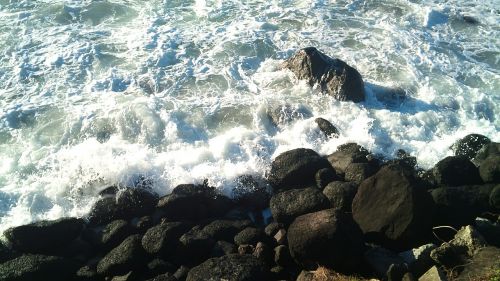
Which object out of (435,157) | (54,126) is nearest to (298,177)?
(435,157)

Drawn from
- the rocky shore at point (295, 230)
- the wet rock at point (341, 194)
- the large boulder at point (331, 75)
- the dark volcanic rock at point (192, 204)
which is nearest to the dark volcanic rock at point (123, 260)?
the rocky shore at point (295, 230)

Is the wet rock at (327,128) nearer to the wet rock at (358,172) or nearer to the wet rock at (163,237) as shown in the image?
the wet rock at (358,172)

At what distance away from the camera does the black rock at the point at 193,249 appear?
29.2ft

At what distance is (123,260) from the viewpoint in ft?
28.7

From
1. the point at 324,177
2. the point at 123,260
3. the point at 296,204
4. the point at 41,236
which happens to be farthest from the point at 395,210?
the point at 41,236

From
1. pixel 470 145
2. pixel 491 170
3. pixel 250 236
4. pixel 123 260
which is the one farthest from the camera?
pixel 470 145

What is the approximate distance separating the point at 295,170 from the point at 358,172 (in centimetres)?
138

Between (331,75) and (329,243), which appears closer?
(329,243)

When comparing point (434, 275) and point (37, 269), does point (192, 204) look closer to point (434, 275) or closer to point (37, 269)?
point (37, 269)

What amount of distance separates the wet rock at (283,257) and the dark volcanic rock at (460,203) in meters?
2.78

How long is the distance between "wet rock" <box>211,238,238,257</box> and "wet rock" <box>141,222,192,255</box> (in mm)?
742

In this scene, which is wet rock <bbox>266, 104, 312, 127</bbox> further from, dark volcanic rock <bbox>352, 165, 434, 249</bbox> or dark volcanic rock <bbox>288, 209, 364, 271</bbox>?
dark volcanic rock <bbox>288, 209, 364, 271</bbox>

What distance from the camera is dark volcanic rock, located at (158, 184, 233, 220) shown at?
10.1 m

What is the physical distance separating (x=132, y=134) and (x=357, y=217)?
6512 mm
